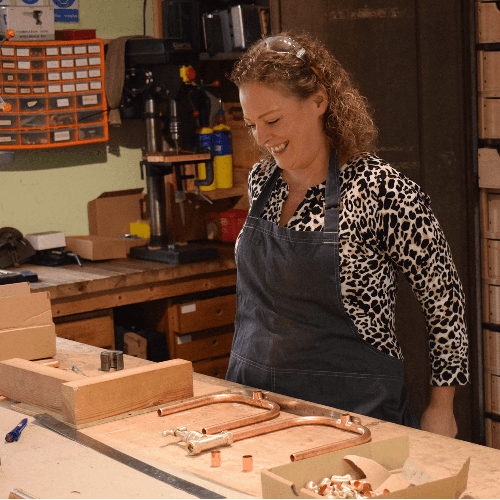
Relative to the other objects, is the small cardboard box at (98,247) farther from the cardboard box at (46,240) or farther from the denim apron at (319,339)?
the denim apron at (319,339)

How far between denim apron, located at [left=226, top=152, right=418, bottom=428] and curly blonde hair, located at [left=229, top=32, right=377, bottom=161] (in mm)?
75

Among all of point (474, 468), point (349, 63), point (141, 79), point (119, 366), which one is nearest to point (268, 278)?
point (119, 366)

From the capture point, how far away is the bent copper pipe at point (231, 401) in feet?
5.04

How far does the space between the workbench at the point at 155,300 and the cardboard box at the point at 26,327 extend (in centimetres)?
113

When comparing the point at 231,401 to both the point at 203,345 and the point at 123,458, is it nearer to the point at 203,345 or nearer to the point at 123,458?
the point at 123,458

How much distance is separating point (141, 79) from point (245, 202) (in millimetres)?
897

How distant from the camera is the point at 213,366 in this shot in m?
3.96

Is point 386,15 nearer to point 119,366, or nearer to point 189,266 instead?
point 189,266

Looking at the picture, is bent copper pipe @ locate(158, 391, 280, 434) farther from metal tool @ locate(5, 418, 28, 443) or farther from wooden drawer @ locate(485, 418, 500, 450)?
wooden drawer @ locate(485, 418, 500, 450)

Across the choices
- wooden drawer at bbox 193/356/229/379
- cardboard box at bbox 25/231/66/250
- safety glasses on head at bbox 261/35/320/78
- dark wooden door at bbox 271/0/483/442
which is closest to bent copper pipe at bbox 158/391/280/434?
safety glasses on head at bbox 261/35/320/78

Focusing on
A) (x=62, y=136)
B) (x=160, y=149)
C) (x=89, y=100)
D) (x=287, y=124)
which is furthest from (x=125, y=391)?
(x=89, y=100)

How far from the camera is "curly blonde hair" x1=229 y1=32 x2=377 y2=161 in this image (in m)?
1.91

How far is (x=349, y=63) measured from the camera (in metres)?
2.96

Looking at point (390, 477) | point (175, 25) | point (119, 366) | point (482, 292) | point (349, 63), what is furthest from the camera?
point (175, 25)
